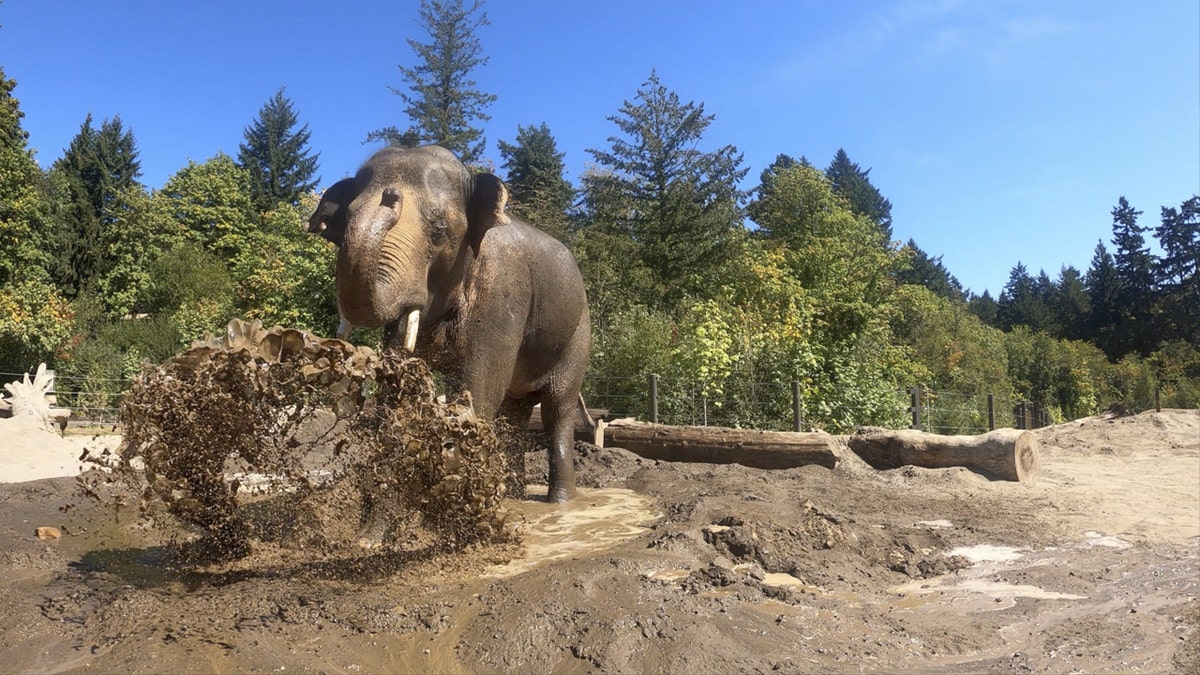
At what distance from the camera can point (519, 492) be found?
6.58m

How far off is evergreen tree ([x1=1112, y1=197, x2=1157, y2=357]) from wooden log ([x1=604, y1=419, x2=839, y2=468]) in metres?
49.2

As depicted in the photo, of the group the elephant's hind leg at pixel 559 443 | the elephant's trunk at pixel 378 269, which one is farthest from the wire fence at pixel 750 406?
the elephant's trunk at pixel 378 269

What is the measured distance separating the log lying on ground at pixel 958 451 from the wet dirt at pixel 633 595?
244 cm

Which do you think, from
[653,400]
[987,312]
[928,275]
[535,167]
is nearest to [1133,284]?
[928,275]

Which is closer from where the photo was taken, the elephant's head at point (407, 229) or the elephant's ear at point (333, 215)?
the elephant's head at point (407, 229)

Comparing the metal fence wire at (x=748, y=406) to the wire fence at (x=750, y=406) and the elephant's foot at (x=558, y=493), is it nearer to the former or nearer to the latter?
the wire fence at (x=750, y=406)

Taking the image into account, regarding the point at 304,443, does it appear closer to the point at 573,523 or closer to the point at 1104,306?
the point at 573,523

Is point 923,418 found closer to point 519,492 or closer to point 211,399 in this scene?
point 519,492

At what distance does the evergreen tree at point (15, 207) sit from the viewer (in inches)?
937

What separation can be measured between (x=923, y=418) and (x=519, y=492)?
12.4 m

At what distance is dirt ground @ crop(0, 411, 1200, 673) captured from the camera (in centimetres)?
278

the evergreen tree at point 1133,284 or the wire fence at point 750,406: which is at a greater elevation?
the evergreen tree at point 1133,284

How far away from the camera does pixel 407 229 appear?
165 inches

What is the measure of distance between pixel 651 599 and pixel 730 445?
629cm
